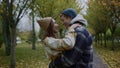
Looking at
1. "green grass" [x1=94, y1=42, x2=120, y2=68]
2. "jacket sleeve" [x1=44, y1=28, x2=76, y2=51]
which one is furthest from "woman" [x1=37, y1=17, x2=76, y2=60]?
"green grass" [x1=94, y1=42, x2=120, y2=68]

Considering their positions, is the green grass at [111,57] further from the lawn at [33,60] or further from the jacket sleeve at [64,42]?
the jacket sleeve at [64,42]

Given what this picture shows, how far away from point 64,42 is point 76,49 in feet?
0.65

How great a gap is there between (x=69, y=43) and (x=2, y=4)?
10.5 m

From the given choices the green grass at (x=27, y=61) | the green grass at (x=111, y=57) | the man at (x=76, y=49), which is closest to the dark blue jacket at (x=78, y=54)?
the man at (x=76, y=49)

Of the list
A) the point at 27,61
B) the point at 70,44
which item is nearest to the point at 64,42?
the point at 70,44

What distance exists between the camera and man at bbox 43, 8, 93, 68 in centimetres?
367

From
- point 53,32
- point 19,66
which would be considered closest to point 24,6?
point 19,66

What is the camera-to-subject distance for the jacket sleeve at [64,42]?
3.58 m

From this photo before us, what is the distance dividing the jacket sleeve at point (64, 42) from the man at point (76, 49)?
0.02 m

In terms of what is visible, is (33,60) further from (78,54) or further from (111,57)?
(78,54)

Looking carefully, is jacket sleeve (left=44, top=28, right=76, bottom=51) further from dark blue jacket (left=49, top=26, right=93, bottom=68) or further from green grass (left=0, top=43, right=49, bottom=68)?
green grass (left=0, top=43, right=49, bottom=68)

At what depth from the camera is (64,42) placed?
3582 millimetres

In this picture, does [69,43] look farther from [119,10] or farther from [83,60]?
[119,10]

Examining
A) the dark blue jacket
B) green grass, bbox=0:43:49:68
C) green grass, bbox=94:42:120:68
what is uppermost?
the dark blue jacket
